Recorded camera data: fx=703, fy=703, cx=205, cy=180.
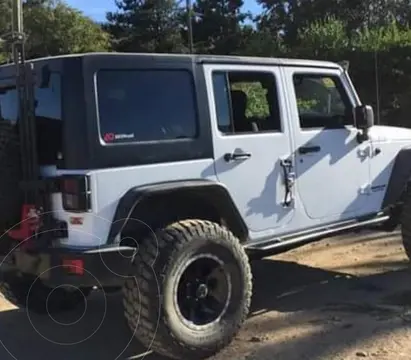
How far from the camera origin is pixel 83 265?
424 centimetres

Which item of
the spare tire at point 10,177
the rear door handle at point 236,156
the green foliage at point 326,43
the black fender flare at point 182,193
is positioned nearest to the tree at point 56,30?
the green foliage at point 326,43

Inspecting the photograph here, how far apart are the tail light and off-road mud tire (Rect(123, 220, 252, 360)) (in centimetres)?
49

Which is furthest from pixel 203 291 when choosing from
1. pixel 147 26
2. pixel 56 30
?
pixel 147 26

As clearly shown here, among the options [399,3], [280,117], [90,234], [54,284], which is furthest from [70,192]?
[399,3]

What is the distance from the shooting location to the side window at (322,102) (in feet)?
18.6

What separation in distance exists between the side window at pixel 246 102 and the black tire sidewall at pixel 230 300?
871 millimetres

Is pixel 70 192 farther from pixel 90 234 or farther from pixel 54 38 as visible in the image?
pixel 54 38

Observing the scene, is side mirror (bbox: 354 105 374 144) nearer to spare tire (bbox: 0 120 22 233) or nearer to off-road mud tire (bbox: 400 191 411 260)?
off-road mud tire (bbox: 400 191 411 260)

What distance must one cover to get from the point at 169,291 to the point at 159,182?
70 centimetres

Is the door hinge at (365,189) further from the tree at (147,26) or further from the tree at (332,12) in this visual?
the tree at (147,26)

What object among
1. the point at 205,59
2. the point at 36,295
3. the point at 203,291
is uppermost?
the point at 205,59

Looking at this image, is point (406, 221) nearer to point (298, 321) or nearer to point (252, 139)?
point (298, 321)

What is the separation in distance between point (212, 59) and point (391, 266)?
10.3 ft

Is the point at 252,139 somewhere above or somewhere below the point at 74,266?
above
